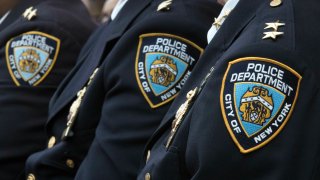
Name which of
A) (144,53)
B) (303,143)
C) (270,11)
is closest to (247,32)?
(270,11)

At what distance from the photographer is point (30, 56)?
2641 millimetres

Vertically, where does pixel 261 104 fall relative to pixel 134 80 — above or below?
below

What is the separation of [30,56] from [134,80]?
64cm

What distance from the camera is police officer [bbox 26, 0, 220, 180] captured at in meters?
2.09

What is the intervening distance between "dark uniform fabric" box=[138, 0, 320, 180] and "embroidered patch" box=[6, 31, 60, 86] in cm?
105

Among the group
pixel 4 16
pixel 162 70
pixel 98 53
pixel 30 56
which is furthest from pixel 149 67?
pixel 4 16

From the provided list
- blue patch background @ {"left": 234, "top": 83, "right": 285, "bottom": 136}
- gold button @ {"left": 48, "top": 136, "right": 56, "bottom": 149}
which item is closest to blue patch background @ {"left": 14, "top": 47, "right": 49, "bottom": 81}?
gold button @ {"left": 48, "top": 136, "right": 56, "bottom": 149}

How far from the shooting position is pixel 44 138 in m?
2.71

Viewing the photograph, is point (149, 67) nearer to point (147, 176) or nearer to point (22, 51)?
point (147, 176)

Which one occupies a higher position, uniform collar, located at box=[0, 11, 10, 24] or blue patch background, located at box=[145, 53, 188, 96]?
uniform collar, located at box=[0, 11, 10, 24]

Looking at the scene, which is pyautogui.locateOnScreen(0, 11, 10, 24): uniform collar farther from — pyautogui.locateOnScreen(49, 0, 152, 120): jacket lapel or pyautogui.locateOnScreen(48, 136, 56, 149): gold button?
pyautogui.locateOnScreen(48, 136, 56, 149): gold button

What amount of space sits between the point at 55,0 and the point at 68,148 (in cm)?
66

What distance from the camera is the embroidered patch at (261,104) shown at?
1590 millimetres

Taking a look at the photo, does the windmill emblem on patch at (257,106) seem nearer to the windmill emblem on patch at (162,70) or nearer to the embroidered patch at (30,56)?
the windmill emblem on patch at (162,70)
